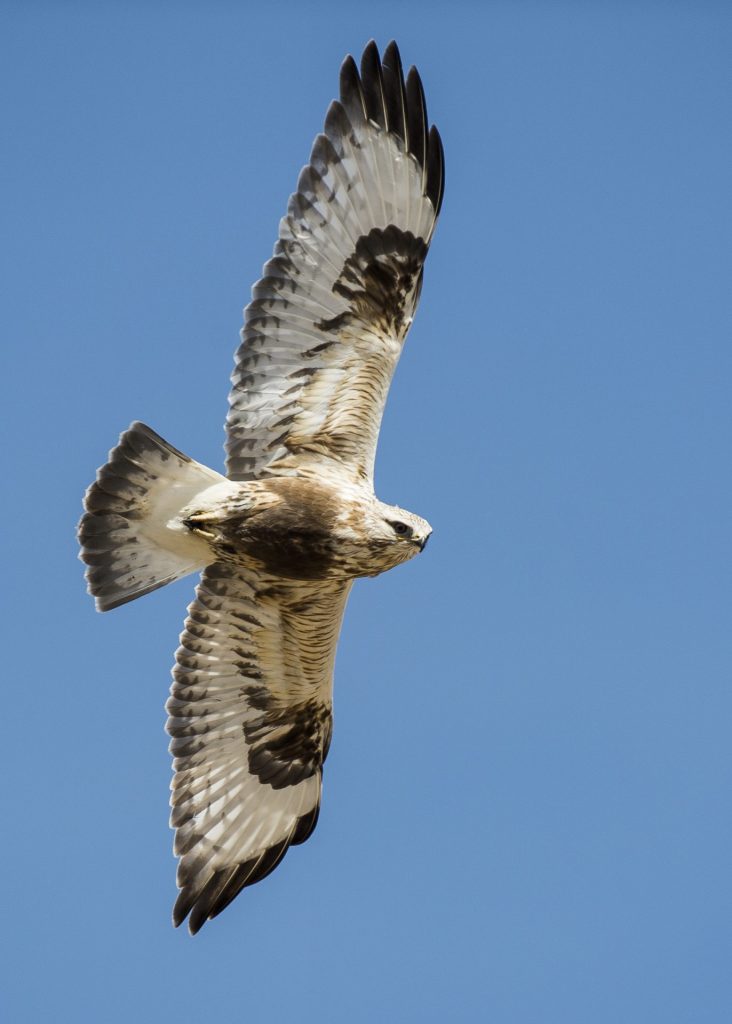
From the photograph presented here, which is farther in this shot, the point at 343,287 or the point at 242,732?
the point at 242,732

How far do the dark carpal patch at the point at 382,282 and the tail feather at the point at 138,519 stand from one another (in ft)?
3.56

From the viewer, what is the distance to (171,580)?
870 cm

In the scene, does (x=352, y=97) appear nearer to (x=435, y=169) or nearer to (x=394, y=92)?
(x=394, y=92)

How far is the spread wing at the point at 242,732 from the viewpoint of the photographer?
8953 mm

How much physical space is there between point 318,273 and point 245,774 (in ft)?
9.44

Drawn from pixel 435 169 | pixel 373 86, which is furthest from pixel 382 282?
pixel 373 86

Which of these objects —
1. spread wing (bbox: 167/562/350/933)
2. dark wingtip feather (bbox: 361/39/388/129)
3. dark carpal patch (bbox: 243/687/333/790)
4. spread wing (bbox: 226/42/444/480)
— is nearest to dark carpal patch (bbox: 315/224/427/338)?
spread wing (bbox: 226/42/444/480)

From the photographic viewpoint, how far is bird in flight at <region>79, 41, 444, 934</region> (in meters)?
8.30

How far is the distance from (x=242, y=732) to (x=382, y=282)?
8.82ft

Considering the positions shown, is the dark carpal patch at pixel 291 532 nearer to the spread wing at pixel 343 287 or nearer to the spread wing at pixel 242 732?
the spread wing at pixel 343 287

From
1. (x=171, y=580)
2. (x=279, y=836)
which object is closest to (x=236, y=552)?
(x=171, y=580)

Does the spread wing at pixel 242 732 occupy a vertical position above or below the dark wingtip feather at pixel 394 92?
below

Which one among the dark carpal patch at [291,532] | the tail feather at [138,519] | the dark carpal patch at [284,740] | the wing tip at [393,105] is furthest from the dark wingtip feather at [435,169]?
the dark carpal patch at [284,740]

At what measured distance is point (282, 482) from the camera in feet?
27.1
